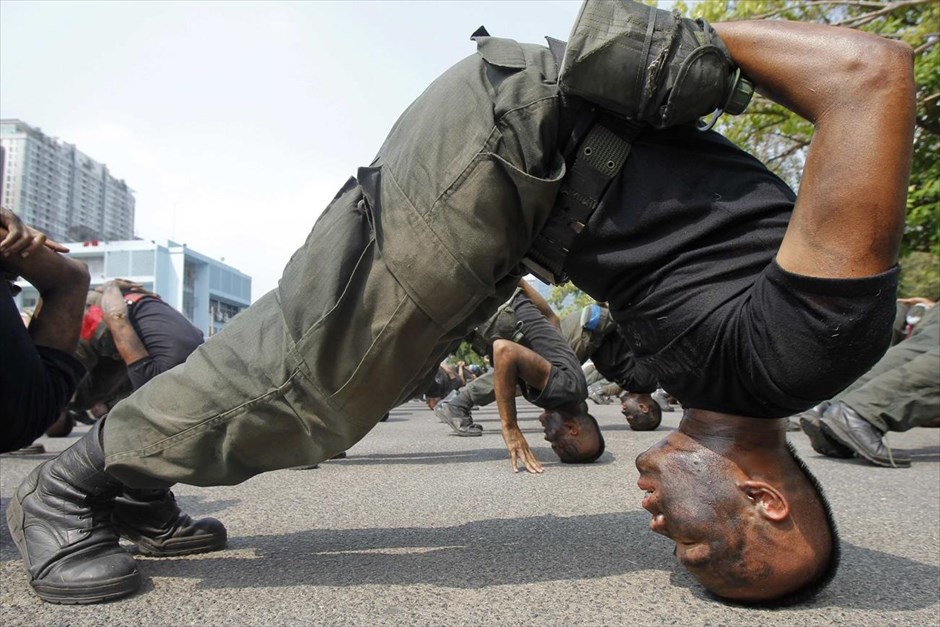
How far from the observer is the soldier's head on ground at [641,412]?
751 cm

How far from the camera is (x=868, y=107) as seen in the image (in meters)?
1.46

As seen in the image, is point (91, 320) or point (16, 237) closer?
point (16, 237)

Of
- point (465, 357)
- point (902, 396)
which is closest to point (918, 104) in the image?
point (902, 396)

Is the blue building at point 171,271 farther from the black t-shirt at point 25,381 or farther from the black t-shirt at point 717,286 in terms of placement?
the black t-shirt at point 717,286

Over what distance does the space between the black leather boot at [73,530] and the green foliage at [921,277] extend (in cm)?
1944

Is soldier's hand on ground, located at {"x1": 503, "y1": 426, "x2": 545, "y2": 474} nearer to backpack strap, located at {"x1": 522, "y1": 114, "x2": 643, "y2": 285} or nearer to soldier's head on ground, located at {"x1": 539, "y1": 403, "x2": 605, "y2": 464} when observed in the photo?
soldier's head on ground, located at {"x1": 539, "y1": 403, "x2": 605, "y2": 464}

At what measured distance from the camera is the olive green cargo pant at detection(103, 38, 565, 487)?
1.69 m

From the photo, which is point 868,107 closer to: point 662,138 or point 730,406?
point 662,138

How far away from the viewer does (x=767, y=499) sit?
1.69 metres

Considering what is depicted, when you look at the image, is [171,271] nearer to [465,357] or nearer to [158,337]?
[465,357]

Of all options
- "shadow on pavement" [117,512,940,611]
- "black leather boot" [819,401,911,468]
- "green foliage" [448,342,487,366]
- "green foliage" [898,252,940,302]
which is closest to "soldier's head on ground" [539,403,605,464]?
"black leather boot" [819,401,911,468]

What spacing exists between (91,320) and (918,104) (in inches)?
381

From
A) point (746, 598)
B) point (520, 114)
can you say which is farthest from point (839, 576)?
point (520, 114)

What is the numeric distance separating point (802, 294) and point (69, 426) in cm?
763
